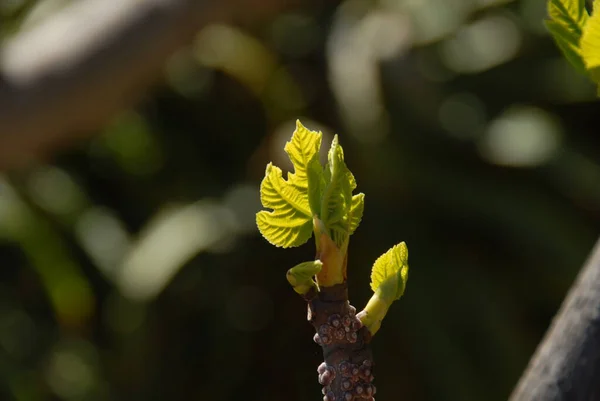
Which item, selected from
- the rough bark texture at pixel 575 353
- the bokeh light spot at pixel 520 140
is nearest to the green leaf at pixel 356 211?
the rough bark texture at pixel 575 353

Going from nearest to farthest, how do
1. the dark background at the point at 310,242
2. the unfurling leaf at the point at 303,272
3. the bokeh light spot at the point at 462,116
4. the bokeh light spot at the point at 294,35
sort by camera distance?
the unfurling leaf at the point at 303,272 < the dark background at the point at 310,242 < the bokeh light spot at the point at 462,116 < the bokeh light spot at the point at 294,35

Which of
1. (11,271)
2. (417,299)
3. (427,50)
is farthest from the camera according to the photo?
(11,271)

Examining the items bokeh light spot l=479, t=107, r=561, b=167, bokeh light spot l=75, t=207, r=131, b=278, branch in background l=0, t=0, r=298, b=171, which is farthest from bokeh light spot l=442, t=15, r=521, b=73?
branch in background l=0, t=0, r=298, b=171

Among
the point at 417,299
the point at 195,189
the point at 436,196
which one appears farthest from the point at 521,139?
the point at 195,189

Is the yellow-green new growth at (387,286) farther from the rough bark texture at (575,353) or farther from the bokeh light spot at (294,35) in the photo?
the bokeh light spot at (294,35)

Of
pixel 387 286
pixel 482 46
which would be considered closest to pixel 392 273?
pixel 387 286

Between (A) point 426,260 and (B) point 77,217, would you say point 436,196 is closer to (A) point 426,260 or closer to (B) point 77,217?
(A) point 426,260
